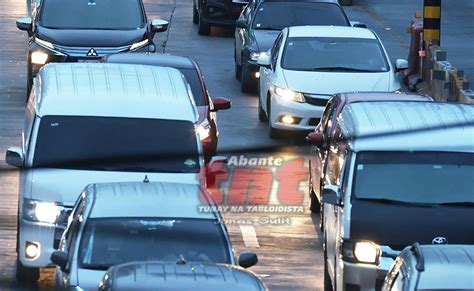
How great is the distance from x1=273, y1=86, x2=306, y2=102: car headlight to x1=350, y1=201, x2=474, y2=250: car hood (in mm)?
7801

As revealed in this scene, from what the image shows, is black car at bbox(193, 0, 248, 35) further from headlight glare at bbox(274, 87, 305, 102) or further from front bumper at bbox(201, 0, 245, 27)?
headlight glare at bbox(274, 87, 305, 102)

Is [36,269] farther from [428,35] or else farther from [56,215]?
[428,35]

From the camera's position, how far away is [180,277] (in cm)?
895

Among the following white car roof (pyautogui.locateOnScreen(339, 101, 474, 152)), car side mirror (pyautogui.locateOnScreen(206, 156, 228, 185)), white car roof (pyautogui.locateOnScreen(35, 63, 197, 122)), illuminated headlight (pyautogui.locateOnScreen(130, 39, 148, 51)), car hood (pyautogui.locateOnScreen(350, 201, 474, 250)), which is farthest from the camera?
illuminated headlight (pyautogui.locateOnScreen(130, 39, 148, 51))

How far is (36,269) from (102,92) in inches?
66.6

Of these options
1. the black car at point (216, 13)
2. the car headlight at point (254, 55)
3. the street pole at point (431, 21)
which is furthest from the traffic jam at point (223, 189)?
the black car at point (216, 13)

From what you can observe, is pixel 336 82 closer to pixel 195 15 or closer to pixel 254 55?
pixel 254 55

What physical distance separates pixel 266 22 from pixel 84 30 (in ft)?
12.1

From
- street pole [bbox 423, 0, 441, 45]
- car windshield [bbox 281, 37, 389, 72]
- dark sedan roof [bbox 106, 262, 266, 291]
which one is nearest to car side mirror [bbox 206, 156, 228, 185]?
dark sedan roof [bbox 106, 262, 266, 291]

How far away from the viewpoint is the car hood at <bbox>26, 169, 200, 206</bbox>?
12.5 meters

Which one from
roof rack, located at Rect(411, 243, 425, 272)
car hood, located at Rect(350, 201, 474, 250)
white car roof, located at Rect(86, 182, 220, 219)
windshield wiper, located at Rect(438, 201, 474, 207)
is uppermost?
roof rack, located at Rect(411, 243, 425, 272)

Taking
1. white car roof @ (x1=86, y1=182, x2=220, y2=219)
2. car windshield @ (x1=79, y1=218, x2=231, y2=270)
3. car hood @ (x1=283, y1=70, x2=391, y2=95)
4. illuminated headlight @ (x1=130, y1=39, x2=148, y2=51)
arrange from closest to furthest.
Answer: car windshield @ (x1=79, y1=218, x2=231, y2=270) < white car roof @ (x1=86, y1=182, x2=220, y2=219) < car hood @ (x1=283, y1=70, x2=391, y2=95) < illuminated headlight @ (x1=130, y1=39, x2=148, y2=51)

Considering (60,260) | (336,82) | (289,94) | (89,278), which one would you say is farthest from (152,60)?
(89,278)

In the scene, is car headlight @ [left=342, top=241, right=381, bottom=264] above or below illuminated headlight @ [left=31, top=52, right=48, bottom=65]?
above
